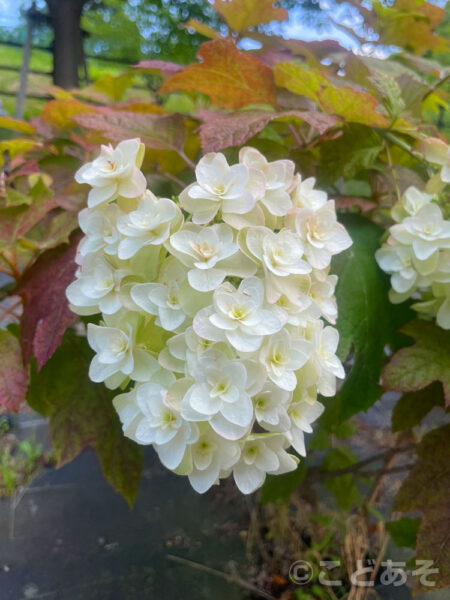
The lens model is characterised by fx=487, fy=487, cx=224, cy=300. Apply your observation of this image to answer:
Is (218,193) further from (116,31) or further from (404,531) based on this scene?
(116,31)

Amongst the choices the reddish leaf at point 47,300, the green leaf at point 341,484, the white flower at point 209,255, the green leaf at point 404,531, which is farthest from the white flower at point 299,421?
the green leaf at point 341,484

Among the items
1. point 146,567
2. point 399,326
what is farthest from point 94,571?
point 399,326

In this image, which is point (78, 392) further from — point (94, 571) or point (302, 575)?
point (302, 575)

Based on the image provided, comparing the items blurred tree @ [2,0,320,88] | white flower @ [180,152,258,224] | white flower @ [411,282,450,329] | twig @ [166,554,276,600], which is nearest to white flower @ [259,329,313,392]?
white flower @ [180,152,258,224]

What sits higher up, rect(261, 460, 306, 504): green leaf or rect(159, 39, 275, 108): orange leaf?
rect(159, 39, 275, 108): orange leaf

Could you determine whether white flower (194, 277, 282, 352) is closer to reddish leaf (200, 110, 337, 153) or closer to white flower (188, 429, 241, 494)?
white flower (188, 429, 241, 494)
